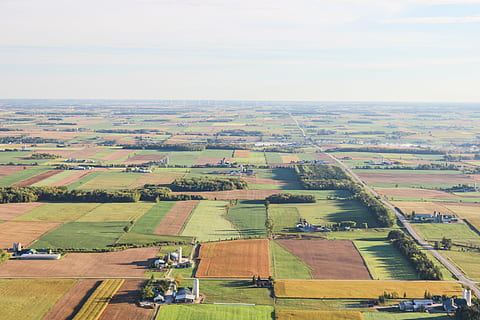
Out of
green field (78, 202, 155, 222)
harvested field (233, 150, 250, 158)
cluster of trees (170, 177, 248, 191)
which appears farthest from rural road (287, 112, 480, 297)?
harvested field (233, 150, 250, 158)

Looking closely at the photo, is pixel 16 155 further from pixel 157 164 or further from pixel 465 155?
pixel 465 155

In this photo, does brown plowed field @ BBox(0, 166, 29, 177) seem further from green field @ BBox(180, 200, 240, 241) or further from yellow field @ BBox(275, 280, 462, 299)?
yellow field @ BBox(275, 280, 462, 299)

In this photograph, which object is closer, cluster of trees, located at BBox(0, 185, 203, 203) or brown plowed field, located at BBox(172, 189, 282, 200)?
cluster of trees, located at BBox(0, 185, 203, 203)

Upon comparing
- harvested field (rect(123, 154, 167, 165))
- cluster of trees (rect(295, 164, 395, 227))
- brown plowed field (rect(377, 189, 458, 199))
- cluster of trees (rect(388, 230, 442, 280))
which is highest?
cluster of trees (rect(295, 164, 395, 227))

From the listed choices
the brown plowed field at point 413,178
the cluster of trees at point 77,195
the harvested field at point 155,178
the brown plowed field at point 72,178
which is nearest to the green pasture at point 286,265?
the cluster of trees at point 77,195

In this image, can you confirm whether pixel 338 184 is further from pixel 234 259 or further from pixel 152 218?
pixel 234 259

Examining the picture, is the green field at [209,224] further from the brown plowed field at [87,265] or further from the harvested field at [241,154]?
the harvested field at [241,154]

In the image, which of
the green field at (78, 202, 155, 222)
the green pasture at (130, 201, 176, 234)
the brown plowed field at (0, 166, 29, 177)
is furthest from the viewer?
the brown plowed field at (0, 166, 29, 177)
